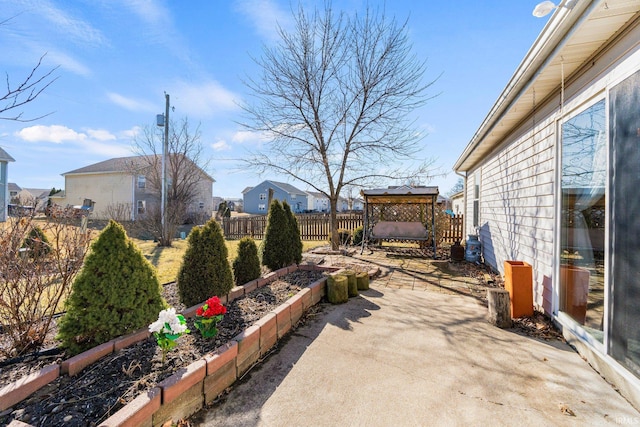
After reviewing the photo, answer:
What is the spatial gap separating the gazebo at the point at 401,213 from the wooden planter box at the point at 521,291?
399 cm

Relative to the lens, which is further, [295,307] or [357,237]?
[357,237]

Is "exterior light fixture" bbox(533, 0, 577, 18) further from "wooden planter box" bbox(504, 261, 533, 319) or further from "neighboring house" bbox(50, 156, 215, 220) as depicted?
"neighboring house" bbox(50, 156, 215, 220)

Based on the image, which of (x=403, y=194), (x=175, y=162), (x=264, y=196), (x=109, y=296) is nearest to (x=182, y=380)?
(x=109, y=296)

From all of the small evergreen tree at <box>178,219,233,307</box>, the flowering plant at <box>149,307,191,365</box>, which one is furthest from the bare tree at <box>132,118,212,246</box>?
the flowering plant at <box>149,307,191,365</box>

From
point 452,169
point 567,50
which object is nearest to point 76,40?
point 567,50

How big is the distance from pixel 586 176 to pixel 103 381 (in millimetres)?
4332

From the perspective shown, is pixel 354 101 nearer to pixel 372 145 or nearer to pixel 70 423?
pixel 372 145

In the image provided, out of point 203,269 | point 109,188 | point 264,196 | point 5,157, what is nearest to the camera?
point 203,269

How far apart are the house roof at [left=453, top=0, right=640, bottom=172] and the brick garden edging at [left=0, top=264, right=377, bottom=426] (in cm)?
365

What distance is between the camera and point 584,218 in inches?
110

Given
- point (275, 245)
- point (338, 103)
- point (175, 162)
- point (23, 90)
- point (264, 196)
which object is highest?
point (338, 103)

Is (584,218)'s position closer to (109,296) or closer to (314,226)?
(109,296)

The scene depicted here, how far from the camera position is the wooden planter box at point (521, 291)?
11.6 feet

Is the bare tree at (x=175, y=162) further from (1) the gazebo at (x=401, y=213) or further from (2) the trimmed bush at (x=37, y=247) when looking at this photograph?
(2) the trimmed bush at (x=37, y=247)
